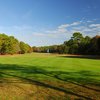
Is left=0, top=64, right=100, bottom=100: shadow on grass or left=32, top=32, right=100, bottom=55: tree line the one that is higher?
left=32, top=32, right=100, bottom=55: tree line

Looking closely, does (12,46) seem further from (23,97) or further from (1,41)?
(23,97)

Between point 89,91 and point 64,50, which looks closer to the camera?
point 89,91

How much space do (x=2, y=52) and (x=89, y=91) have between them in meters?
97.0

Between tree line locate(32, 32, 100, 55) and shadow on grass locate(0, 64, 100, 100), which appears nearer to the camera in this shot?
shadow on grass locate(0, 64, 100, 100)

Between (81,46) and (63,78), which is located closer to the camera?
(63,78)

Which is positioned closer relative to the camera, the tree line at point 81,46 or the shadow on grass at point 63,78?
the shadow on grass at point 63,78

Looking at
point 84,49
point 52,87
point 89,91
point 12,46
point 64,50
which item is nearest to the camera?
point 89,91

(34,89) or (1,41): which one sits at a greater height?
(1,41)

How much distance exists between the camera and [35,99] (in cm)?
983

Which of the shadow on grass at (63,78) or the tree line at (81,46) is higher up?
the tree line at (81,46)

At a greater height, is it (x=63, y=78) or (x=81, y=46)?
(x=81, y=46)

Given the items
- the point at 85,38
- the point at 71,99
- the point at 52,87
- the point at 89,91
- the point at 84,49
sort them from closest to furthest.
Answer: the point at 71,99 < the point at 89,91 < the point at 52,87 < the point at 84,49 < the point at 85,38

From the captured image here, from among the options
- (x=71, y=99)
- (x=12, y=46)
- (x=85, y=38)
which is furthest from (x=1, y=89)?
(x=85, y=38)

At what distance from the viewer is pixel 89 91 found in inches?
456
